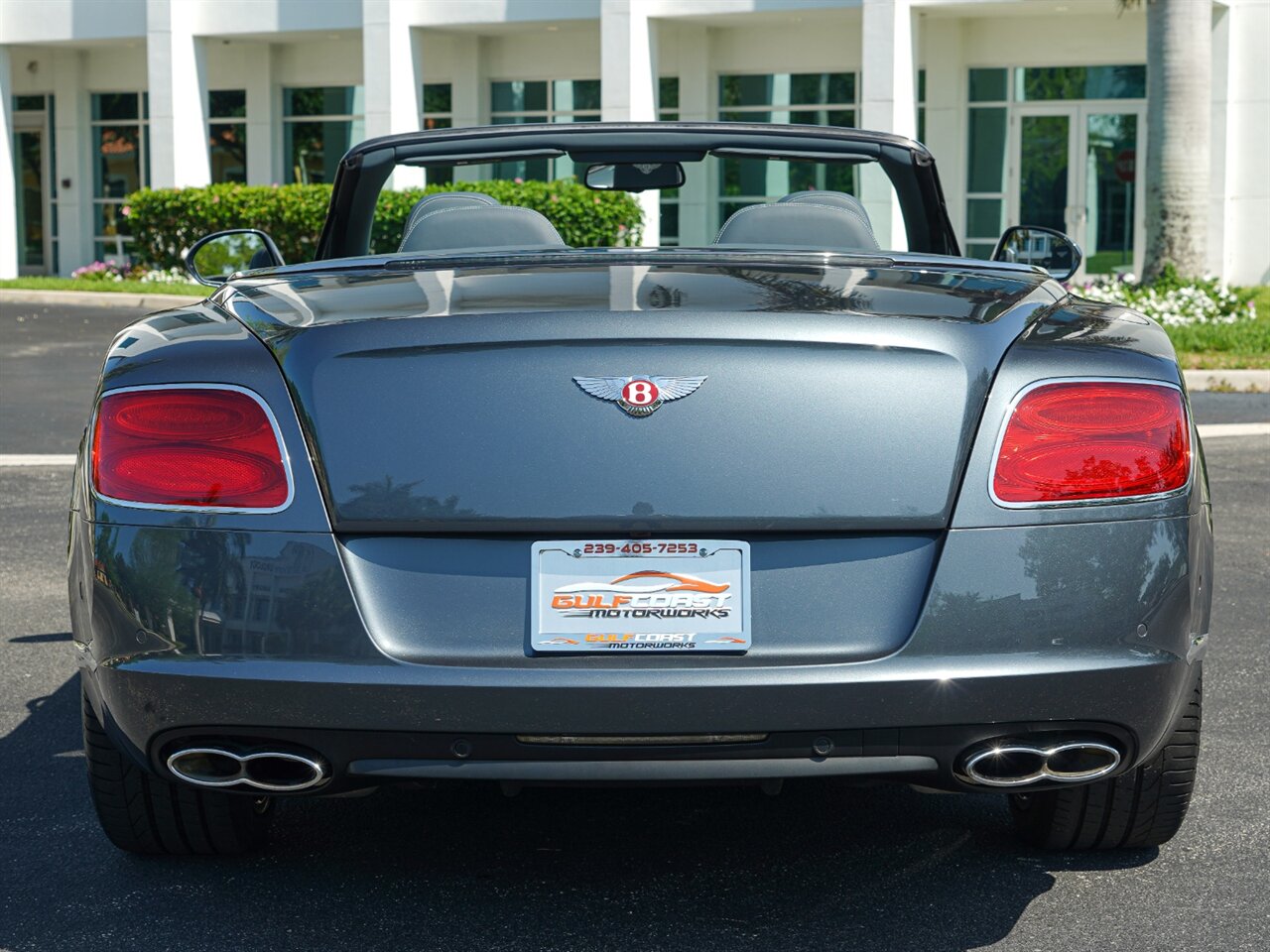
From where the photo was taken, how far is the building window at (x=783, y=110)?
89.1 ft

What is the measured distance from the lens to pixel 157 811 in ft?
10.9

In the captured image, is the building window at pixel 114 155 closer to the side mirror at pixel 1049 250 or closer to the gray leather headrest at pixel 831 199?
the gray leather headrest at pixel 831 199

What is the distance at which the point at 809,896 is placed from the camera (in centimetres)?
326

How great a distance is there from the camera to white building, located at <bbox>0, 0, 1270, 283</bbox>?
955 inches

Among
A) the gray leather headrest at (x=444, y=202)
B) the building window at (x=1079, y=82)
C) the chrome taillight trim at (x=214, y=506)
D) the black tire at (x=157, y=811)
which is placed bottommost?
the black tire at (x=157, y=811)

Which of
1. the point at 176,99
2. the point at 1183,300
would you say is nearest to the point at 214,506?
the point at 1183,300

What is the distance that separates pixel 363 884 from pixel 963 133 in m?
24.0

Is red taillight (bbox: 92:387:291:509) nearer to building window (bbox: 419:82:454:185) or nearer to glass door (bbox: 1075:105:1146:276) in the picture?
glass door (bbox: 1075:105:1146:276)

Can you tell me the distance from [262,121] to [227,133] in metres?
0.90

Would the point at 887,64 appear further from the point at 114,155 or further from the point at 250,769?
the point at 250,769

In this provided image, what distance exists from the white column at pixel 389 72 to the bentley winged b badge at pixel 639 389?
22966 millimetres

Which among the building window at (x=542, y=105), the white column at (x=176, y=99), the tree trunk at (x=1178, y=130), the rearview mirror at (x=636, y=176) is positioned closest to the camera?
the rearview mirror at (x=636, y=176)

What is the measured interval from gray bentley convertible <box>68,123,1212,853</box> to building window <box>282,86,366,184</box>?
27.4m

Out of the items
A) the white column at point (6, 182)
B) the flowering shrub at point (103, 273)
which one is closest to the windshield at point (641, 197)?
the flowering shrub at point (103, 273)
